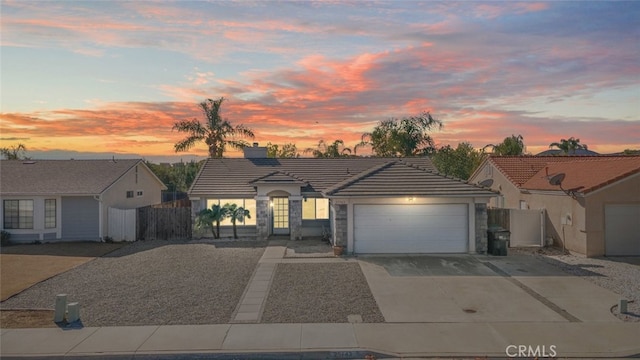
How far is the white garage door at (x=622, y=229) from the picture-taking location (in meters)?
17.4

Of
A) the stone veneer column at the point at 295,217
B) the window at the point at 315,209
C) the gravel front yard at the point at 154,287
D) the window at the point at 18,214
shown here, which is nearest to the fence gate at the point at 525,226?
the window at the point at 315,209

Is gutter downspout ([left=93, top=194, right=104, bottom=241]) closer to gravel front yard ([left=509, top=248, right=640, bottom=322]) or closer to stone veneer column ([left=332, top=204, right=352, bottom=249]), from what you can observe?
stone veneer column ([left=332, top=204, right=352, bottom=249])

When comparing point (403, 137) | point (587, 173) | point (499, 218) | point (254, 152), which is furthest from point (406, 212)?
point (403, 137)

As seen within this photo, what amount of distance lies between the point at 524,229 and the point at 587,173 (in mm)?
3795

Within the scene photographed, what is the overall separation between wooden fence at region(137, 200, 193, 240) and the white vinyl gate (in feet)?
52.5

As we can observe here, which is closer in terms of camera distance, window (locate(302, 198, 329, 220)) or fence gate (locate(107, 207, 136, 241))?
fence gate (locate(107, 207, 136, 241))

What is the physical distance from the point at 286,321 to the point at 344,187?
8.93 metres

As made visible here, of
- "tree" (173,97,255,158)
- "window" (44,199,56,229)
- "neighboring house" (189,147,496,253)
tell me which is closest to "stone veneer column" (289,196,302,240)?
"neighboring house" (189,147,496,253)

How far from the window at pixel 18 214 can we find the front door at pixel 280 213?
1234cm

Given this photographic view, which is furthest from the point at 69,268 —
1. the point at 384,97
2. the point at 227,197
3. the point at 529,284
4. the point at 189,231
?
the point at 384,97

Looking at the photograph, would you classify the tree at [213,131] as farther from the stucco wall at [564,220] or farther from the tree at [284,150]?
the stucco wall at [564,220]

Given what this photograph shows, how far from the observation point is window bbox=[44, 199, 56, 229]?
21781 mm

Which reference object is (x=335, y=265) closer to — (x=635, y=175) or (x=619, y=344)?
(x=619, y=344)

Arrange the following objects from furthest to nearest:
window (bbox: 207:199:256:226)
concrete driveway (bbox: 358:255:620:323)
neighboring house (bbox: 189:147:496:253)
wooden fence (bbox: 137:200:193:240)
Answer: window (bbox: 207:199:256:226) < wooden fence (bbox: 137:200:193:240) < neighboring house (bbox: 189:147:496:253) < concrete driveway (bbox: 358:255:620:323)
